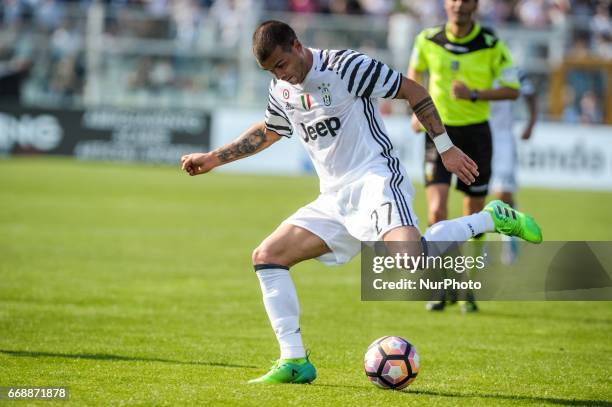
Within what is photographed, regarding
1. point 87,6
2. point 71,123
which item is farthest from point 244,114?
point 87,6

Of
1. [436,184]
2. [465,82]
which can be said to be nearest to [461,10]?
[465,82]

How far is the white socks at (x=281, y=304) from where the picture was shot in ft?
22.1

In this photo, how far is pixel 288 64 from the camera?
6500 mm

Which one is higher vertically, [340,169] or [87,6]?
[87,6]

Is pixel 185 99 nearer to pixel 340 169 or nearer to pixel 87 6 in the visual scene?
pixel 87 6

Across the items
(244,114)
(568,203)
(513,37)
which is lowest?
(568,203)

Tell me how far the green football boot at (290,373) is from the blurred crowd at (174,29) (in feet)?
74.1

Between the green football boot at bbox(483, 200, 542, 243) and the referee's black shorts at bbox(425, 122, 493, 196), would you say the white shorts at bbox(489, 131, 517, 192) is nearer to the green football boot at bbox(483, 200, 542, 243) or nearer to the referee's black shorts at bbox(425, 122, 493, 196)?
the referee's black shorts at bbox(425, 122, 493, 196)

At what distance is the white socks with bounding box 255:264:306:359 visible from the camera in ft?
22.1

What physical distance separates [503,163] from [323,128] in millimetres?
6135

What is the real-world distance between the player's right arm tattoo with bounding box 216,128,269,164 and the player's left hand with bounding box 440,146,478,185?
1350 mm

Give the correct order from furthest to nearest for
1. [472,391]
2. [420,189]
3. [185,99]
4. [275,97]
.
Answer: [185,99]
[420,189]
[275,97]
[472,391]

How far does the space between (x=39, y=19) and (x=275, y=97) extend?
25418mm

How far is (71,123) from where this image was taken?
28188mm
